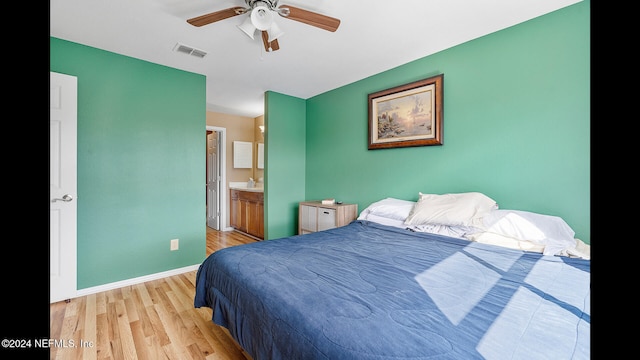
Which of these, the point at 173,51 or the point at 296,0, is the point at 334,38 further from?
the point at 173,51

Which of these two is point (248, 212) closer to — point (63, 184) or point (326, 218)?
point (326, 218)

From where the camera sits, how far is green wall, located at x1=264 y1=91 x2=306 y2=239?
383 centimetres

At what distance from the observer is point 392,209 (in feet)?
8.70

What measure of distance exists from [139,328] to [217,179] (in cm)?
361

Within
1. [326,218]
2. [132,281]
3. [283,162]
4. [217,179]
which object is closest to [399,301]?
[326,218]

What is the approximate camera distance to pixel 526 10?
2.00m

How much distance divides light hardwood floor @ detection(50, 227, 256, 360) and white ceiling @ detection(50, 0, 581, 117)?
2303 mm

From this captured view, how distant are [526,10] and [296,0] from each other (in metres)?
1.70

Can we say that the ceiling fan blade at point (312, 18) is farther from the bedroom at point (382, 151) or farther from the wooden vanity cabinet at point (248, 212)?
the wooden vanity cabinet at point (248, 212)

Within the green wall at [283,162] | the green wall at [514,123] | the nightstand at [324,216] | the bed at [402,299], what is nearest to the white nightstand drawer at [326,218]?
the nightstand at [324,216]

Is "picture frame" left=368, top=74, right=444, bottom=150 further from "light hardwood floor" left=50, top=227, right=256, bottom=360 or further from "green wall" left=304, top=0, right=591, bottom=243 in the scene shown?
"light hardwood floor" left=50, top=227, right=256, bottom=360

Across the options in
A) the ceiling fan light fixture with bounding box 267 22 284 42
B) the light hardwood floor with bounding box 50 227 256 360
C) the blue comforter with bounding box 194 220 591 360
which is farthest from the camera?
the ceiling fan light fixture with bounding box 267 22 284 42

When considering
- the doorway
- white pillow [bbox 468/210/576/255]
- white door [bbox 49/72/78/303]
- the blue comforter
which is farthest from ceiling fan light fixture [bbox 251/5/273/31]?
the doorway

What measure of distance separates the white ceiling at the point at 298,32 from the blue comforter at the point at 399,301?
68.6 inches
